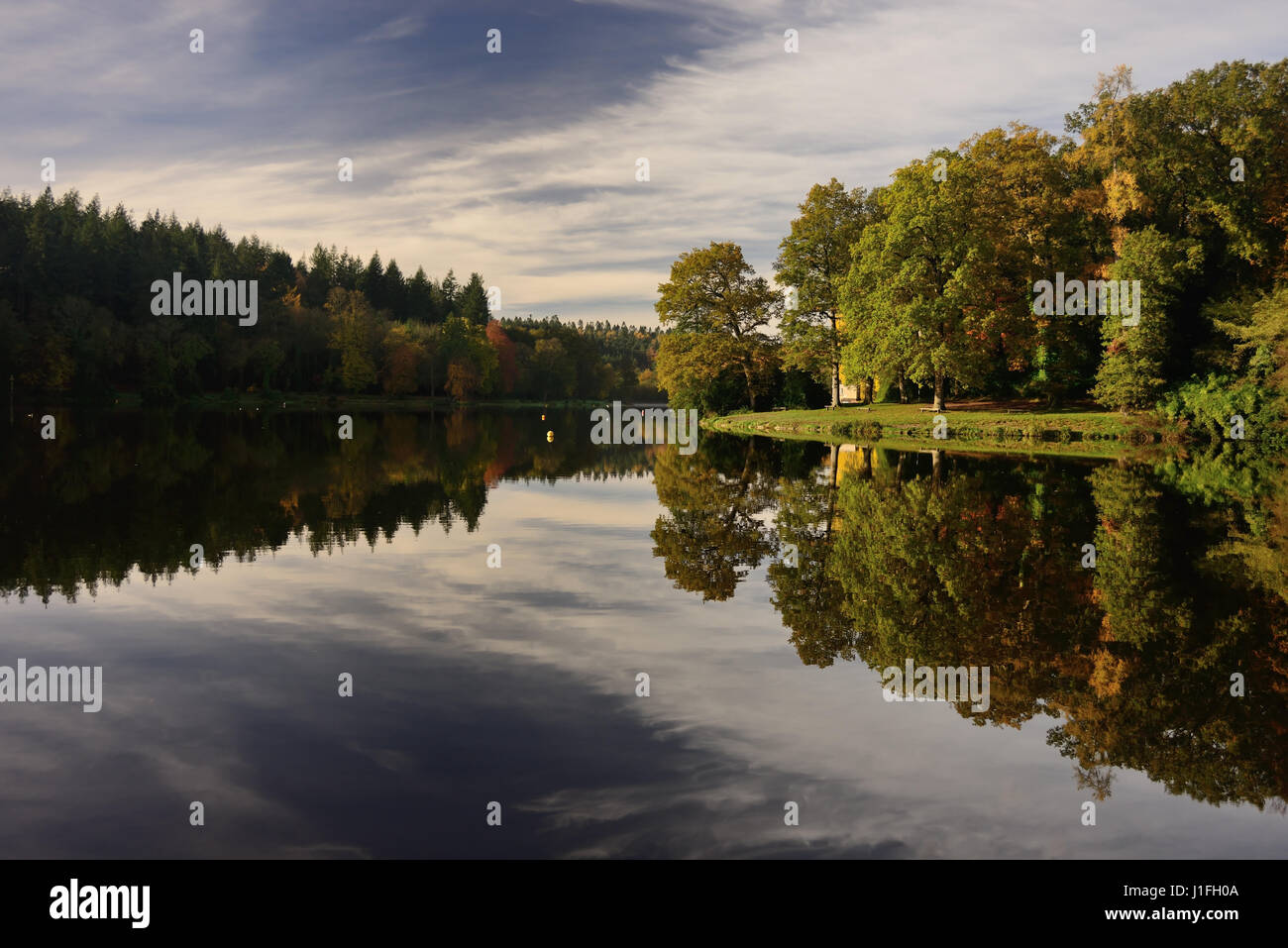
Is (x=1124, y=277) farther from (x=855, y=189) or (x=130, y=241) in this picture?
(x=130, y=241)

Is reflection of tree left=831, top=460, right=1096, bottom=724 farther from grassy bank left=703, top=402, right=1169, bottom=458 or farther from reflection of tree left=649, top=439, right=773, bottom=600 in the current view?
grassy bank left=703, top=402, right=1169, bottom=458

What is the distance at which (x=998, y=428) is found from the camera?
4338cm

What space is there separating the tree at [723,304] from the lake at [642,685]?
157 feet

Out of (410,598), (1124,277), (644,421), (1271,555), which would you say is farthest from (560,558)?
(644,421)

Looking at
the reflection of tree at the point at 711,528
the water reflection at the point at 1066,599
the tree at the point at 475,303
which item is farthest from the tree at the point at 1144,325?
the tree at the point at 475,303

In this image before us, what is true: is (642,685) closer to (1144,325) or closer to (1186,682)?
(1186,682)

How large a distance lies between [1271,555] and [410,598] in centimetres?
1347

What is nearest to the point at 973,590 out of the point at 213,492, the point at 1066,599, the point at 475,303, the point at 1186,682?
the point at 1066,599

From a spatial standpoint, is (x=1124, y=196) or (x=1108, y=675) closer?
Answer: (x=1108, y=675)

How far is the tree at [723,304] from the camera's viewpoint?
65188 mm

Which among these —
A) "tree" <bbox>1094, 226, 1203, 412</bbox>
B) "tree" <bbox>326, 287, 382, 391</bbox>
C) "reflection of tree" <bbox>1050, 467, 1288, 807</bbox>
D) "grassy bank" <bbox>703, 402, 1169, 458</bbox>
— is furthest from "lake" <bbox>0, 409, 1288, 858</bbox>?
"tree" <bbox>326, 287, 382, 391</bbox>

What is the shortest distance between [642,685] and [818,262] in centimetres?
5638

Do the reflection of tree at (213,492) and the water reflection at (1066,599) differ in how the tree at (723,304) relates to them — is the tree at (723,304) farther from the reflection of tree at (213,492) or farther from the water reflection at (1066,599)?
the water reflection at (1066,599)

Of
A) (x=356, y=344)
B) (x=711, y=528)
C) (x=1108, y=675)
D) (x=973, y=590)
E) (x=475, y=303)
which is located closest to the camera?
(x=1108, y=675)
